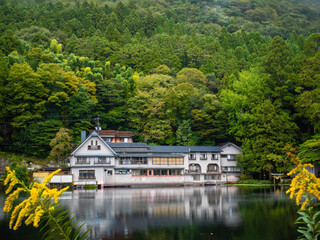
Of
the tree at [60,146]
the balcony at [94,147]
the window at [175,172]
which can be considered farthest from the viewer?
the window at [175,172]

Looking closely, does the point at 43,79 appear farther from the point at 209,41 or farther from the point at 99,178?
the point at 209,41

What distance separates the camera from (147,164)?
1972 inches

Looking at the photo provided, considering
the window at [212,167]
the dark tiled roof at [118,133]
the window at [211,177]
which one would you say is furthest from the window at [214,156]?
the dark tiled roof at [118,133]

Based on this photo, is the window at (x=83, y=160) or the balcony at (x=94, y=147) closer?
the window at (x=83, y=160)

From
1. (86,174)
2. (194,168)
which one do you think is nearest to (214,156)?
(194,168)

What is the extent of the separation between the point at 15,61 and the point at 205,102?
32.6 metres

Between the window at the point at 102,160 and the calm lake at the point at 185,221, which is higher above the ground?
the window at the point at 102,160

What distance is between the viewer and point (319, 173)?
146 feet

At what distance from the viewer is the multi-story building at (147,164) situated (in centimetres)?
4675

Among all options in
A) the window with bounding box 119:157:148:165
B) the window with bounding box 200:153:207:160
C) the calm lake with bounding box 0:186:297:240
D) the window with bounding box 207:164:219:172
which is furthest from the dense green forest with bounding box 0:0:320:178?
the calm lake with bounding box 0:186:297:240

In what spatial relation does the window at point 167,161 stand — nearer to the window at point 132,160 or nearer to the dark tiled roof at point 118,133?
the window at point 132,160

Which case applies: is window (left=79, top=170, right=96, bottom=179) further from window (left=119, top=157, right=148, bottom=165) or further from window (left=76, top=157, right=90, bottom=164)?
window (left=119, top=157, right=148, bottom=165)

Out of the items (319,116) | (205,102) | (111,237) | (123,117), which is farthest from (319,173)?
(111,237)

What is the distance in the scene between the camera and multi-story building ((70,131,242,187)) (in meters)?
46.8
